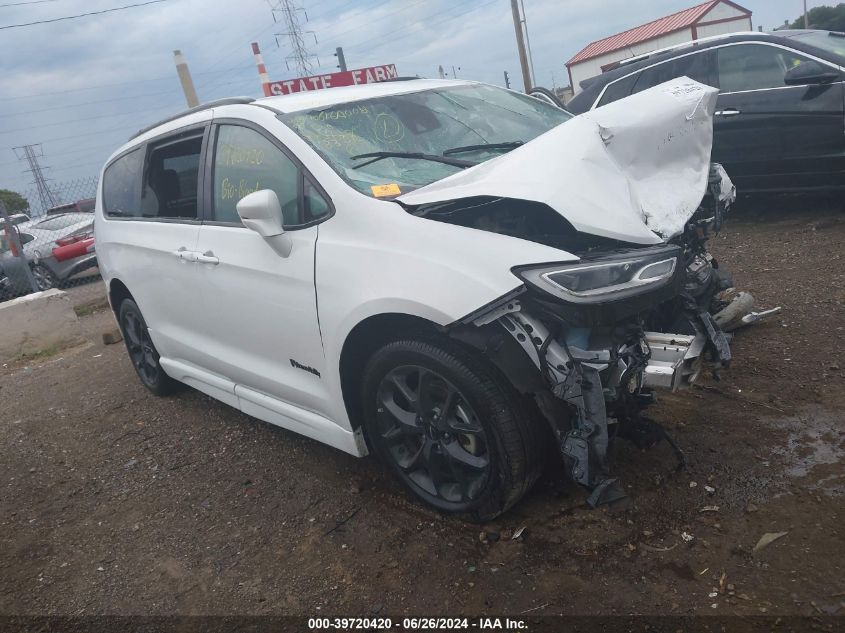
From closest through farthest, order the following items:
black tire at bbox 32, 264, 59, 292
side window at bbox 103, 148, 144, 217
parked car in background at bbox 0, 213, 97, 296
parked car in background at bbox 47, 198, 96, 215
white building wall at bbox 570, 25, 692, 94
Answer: side window at bbox 103, 148, 144, 217 < parked car in background at bbox 0, 213, 97, 296 < black tire at bbox 32, 264, 59, 292 < parked car in background at bbox 47, 198, 96, 215 < white building wall at bbox 570, 25, 692, 94

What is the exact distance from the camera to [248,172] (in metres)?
3.52

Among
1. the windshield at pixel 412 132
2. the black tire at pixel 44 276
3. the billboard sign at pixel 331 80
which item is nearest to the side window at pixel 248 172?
the windshield at pixel 412 132

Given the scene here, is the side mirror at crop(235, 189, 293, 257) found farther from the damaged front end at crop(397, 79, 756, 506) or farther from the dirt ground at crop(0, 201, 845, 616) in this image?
the dirt ground at crop(0, 201, 845, 616)

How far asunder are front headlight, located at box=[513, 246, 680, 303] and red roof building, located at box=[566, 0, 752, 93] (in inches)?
1206

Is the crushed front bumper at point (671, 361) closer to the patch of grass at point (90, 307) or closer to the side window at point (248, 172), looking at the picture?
the side window at point (248, 172)

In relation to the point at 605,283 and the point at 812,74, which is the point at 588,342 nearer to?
the point at 605,283

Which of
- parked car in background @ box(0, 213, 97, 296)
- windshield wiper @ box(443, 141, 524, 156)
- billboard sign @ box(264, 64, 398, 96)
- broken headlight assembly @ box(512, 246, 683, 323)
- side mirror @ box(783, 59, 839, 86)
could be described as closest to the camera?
broken headlight assembly @ box(512, 246, 683, 323)

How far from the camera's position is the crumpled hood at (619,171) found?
8.61ft

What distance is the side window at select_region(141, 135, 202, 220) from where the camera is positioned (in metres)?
A: 3.99

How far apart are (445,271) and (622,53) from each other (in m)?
34.3

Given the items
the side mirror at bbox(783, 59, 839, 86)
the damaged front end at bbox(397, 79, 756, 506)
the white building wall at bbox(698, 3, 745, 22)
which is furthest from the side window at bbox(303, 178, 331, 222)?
the white building wall at bbox(698, 3, 745, 22)

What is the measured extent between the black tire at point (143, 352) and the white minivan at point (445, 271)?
1.14 metres

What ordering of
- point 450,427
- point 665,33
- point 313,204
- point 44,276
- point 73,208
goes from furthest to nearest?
1. point 665,33
2. point 73,208
3. point 44,276
4. point 313,204
5. point 450,427

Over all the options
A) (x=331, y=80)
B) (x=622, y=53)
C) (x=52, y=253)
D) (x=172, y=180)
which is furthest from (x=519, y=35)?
(x=172, y=180)
